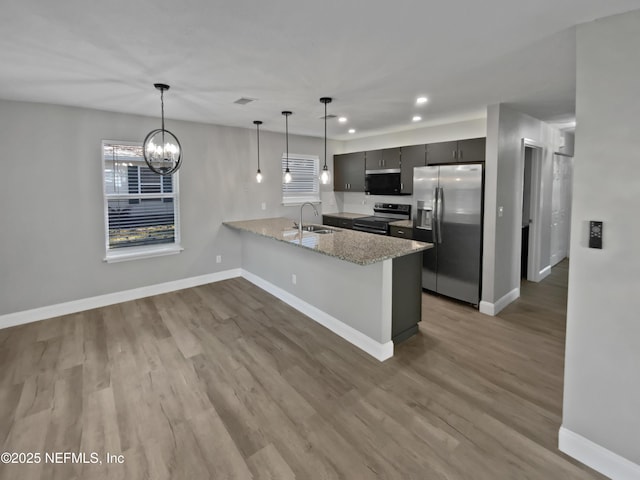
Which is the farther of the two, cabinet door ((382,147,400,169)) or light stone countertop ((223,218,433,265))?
cabinet door ((382,147,400,169))

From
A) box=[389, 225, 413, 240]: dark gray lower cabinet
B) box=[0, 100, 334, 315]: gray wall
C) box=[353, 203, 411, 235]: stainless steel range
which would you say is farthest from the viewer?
box=[353, 203, 411, 235]: stainless steel range

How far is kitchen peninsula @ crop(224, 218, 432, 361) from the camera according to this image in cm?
296

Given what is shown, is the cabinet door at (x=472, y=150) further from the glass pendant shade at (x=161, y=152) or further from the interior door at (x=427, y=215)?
the glass pendant shade at (x=161, y=152)

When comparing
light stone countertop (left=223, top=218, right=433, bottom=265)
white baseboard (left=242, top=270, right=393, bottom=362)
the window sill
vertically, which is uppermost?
light stone countertop (left=223, top=218, right=433, bottom=265)

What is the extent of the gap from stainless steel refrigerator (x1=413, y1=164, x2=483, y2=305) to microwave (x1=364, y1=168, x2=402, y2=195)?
2.70 ft

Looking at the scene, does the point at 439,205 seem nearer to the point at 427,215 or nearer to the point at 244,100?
the point at 427,215

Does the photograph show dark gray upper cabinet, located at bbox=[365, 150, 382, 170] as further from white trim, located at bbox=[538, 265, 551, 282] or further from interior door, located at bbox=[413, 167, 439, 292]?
white trim, located at bbox=[538, 265, 551, 282]

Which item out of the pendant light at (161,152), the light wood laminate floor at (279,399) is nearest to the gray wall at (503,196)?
the light wood laminate floor at (279,399)

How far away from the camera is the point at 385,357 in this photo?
296cm

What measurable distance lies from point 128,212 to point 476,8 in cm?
450

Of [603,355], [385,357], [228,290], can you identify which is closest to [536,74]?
[603,355]

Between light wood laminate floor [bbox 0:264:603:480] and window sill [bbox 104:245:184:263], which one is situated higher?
window sill [bbox 104:245:184:263]

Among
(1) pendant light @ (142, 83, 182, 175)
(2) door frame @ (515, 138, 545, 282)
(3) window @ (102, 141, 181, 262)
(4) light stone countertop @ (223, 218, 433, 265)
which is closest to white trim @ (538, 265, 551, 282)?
(2) door frame @ (515, 138, 545, 282)

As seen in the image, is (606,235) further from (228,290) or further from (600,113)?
(228,290)
